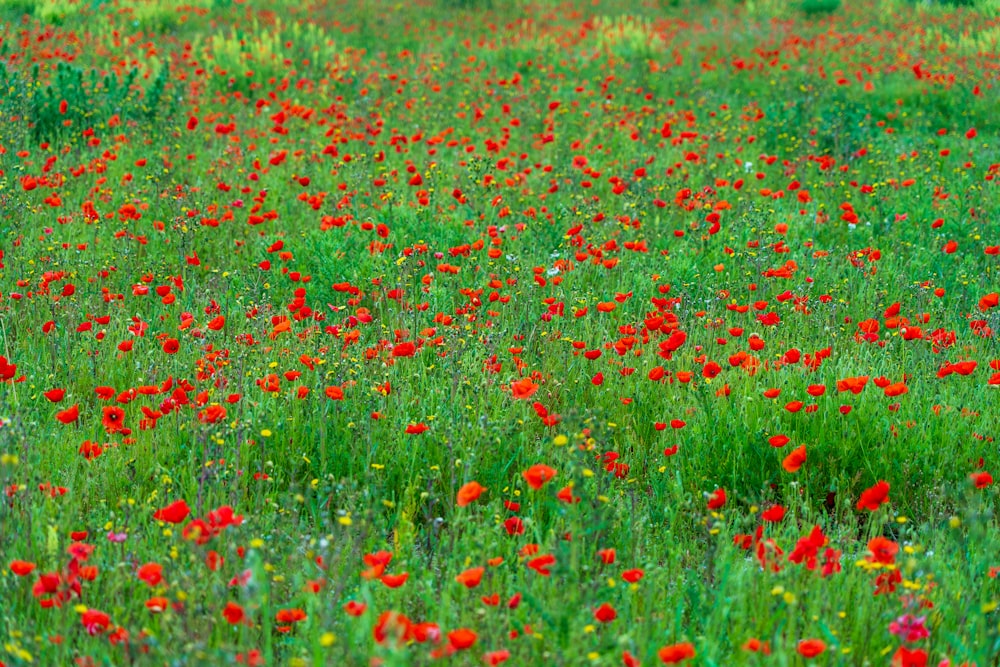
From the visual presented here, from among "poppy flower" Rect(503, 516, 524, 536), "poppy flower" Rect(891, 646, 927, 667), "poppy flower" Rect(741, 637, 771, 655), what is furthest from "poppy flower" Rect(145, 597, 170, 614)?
"poppy flower" Rect(891, 646, 927, 667)

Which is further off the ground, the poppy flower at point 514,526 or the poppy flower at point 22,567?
the poppy flower at point 22,567

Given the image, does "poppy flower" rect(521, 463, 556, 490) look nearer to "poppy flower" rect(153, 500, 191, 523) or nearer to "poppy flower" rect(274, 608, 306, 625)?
"poppy flower" rect(274, 608, 306, 625)

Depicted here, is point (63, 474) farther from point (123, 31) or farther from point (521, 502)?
point (123, 31)

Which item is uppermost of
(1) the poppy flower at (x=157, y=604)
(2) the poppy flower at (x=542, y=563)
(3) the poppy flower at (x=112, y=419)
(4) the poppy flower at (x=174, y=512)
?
(4) the poppy flower at (x=174, y=512)

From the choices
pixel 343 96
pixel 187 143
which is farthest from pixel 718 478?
pixel 343 96

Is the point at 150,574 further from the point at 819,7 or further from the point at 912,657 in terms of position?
the point at 819,7

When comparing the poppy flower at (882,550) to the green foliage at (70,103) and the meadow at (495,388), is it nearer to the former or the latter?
the meadow at (495,388)

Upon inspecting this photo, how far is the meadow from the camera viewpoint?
226 cm

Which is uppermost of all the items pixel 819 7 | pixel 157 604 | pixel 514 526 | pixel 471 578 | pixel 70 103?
pixel 819 7

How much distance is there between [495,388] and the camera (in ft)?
11.7

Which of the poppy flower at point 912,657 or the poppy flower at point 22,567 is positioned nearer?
the poppy flower at point 912,657

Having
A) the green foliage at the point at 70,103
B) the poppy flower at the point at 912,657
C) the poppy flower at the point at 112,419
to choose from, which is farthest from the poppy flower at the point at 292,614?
the green foliage at the point at 70,103

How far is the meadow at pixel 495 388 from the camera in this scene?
2264 millimetres

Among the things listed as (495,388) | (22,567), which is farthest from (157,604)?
(495,388)
